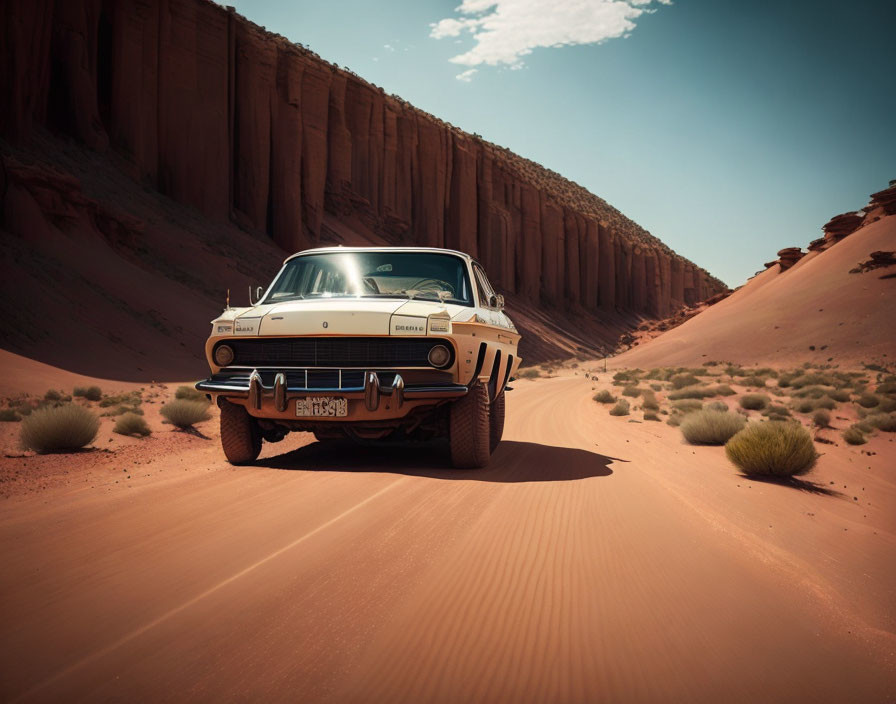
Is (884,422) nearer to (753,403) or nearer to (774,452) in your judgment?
(753,403)

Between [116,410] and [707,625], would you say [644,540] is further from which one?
[116,410]

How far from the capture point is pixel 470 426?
19.4 ft

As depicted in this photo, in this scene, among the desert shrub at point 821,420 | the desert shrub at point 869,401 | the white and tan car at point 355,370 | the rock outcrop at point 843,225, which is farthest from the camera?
the rock outcrop at point 843,225

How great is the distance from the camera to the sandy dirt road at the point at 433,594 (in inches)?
85.2

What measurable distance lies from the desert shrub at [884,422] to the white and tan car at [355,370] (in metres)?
10.4

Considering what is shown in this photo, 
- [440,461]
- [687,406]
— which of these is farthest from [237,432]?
[687,406]

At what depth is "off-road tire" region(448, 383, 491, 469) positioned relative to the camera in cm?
590

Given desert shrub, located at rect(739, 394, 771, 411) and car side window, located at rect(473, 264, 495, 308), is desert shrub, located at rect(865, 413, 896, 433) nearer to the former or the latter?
desert shrub, located at rect(739, 394, 771, 411)

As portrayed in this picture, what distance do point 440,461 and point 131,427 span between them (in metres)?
4.85

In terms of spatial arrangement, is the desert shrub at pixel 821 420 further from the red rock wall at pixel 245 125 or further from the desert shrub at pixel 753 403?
the red rock wall at pixel 245 125

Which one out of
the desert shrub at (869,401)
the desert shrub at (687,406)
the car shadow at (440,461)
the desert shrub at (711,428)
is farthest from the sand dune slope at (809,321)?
the car shadow at (440,461)

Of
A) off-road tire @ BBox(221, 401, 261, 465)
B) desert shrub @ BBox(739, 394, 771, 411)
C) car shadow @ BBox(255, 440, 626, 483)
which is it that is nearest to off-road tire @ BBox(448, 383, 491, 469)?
car shadow @ BBox(255, 440, 626, 483)

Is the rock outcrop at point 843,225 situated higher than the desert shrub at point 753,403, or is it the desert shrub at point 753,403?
the rock outcrop at point 843,225

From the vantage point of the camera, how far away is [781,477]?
690cm
